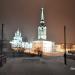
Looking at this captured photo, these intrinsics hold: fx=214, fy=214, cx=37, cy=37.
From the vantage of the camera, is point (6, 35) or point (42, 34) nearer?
point (6, 35)

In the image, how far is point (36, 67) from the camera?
202 inches

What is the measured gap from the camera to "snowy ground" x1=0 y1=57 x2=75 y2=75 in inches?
182

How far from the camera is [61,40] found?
21.0ft

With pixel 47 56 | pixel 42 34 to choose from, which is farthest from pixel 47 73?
pixel 42 34

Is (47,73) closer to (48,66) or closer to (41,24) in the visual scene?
(48,66)

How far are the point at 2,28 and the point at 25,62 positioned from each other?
1.33m

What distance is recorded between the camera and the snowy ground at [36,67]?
15.1ft

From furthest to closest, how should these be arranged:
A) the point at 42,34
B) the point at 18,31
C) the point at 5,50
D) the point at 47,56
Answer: the point at 42,34 < the point at 18,31 < the point at 47,56 < the point at 5,50

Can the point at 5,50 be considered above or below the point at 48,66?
above

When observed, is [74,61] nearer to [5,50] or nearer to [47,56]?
[47,56]

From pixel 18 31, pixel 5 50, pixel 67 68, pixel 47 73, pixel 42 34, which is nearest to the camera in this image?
pixel 47 73

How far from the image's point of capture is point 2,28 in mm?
6242

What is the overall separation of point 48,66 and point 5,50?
1.39 metres

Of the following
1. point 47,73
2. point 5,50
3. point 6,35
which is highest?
point 6,35
